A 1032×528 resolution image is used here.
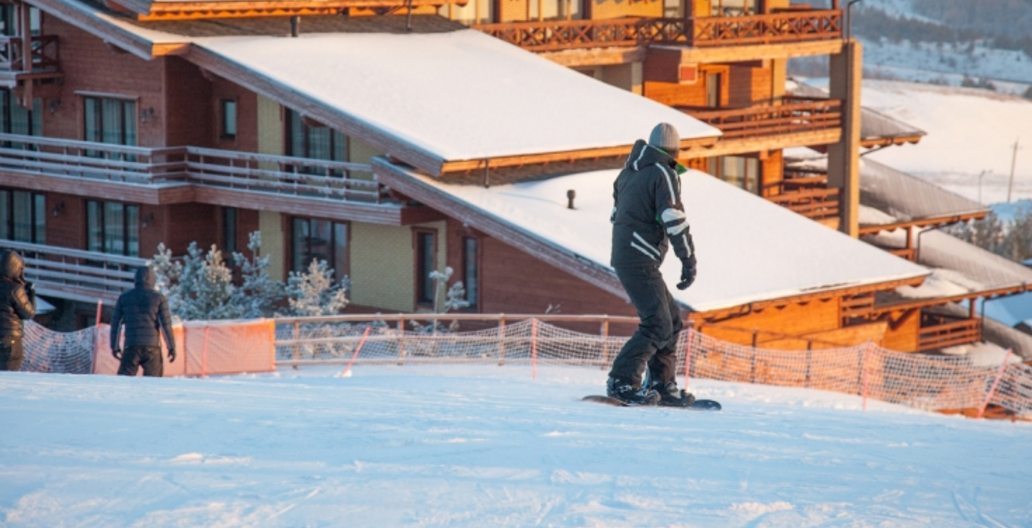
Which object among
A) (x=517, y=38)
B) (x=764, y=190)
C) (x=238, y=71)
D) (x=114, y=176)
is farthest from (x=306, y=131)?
(x=764, y=190)

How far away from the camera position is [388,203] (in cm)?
2494

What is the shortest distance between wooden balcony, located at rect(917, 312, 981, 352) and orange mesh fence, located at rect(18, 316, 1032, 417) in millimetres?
6810

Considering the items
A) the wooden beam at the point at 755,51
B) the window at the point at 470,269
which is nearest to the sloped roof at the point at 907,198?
the wooden beam at the point at 755,51

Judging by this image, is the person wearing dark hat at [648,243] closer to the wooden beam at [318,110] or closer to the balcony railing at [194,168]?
the wooden beam at [318,110]

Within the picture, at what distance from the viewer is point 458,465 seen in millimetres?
8875

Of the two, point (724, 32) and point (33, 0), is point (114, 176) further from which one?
point (724, 32)

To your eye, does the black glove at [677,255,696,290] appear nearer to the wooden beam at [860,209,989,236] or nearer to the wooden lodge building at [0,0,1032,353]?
the wooden lodge building at [0,0,1032,353]

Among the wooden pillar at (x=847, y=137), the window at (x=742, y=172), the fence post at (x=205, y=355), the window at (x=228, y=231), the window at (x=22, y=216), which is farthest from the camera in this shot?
the window at (x=742, y=172)

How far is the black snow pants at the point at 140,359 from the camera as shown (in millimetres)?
15617

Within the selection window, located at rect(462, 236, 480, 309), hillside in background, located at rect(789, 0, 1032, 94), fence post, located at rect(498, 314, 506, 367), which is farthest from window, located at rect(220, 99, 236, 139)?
hillside in background, located at rect(789, 0, 1032, 94)

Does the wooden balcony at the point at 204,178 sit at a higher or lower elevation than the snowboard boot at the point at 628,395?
higher

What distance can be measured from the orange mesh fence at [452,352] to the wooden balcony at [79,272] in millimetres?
4998

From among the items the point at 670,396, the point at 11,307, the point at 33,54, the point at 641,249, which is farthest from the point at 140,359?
the point at 33,54

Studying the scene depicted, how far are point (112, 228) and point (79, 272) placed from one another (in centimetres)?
108
